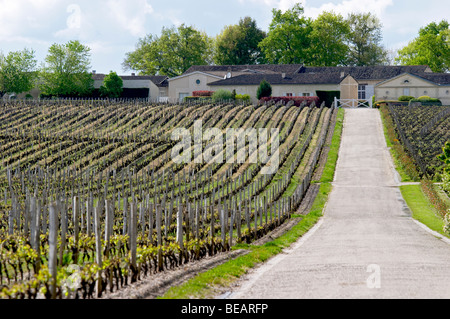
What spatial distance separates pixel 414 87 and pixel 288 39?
3487cm

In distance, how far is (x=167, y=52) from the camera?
5074 inches

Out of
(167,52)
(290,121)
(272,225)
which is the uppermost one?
(167,52)

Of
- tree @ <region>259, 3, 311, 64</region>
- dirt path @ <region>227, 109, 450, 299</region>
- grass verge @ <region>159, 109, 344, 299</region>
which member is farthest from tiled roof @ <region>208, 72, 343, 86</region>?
grass verge @ <region>159, 109, 344, 299</region>

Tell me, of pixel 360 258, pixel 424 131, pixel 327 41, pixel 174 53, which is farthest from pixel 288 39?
pixel 360 258

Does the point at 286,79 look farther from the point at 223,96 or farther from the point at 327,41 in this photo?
the point at 327,41

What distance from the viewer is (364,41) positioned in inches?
5197

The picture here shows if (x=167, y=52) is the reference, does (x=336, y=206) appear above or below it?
below

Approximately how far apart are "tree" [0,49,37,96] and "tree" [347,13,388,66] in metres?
56.5

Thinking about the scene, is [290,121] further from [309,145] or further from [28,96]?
[28,96]

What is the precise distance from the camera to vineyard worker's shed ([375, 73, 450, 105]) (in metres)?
91.1

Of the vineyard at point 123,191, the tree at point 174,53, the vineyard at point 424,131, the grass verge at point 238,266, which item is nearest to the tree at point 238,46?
the tree at point 174,53

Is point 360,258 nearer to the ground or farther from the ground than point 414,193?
farther from the ground

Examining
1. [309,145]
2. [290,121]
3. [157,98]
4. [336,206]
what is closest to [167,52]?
[157,98]

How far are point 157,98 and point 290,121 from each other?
141ft
